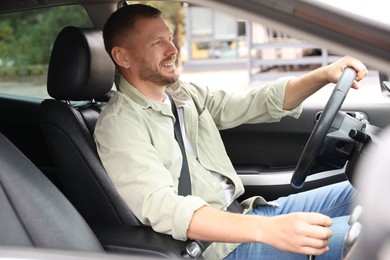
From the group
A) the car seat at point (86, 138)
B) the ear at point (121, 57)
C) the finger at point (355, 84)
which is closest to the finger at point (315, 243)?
the car seat at point (86, 138)

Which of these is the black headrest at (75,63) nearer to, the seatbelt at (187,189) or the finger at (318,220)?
the seatbelt at (187,189)

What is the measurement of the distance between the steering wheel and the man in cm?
7

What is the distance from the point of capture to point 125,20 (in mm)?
2375

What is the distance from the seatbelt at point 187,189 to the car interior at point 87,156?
0.02 metres

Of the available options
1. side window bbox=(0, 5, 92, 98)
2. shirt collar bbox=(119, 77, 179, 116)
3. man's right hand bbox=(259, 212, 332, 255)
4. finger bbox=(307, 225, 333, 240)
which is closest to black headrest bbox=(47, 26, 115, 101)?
shirt collar bbox=(119, 77, 179, 116)

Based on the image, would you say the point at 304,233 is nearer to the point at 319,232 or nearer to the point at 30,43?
the point at 319,232

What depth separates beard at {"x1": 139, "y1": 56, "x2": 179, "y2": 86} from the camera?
2.38 m

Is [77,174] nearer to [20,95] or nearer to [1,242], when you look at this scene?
[1,242]

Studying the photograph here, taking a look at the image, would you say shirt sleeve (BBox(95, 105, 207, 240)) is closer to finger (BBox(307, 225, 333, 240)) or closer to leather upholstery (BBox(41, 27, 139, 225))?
leather upholstery (BBox(41, 27, 139, 225))

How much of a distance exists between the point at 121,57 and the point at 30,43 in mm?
5571

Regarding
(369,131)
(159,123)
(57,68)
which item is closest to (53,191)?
(159,123)

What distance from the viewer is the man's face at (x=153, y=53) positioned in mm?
2375

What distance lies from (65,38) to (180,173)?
0.69m

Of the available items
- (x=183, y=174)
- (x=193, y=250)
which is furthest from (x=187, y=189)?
(x=193, y=250)
